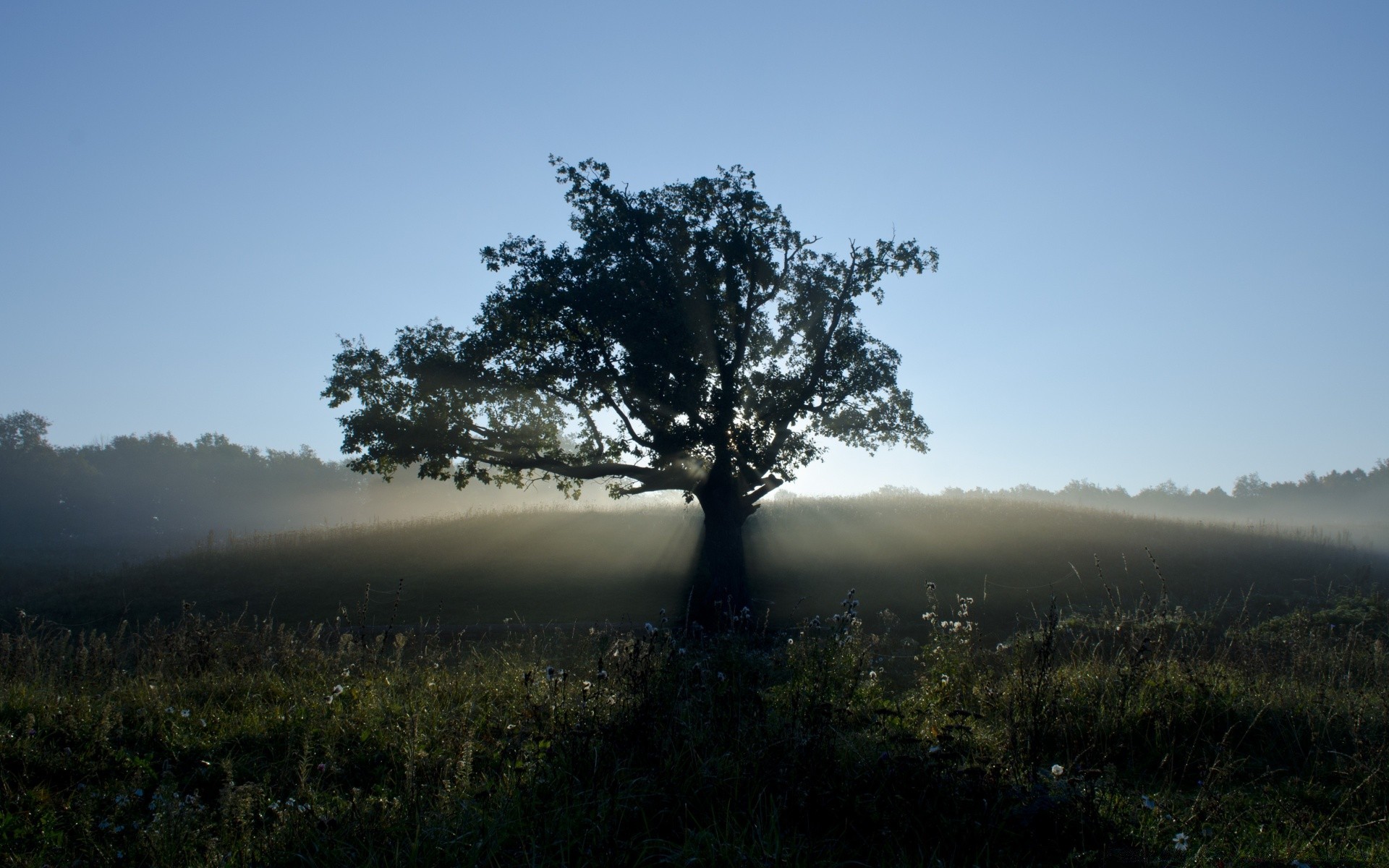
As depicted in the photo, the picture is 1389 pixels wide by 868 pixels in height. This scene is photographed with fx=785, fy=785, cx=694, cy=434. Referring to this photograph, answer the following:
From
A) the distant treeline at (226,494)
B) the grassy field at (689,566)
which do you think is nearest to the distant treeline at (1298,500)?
the distant treeline at (226,494)

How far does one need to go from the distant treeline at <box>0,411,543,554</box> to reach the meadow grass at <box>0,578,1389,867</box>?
6482 cm

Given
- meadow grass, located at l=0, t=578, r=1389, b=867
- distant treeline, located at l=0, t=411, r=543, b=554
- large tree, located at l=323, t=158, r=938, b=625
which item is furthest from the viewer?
distant treeline, located at l=0, t=411, r=543, b=554

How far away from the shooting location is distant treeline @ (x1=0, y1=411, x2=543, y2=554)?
75.6 meters

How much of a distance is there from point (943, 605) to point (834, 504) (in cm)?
1235

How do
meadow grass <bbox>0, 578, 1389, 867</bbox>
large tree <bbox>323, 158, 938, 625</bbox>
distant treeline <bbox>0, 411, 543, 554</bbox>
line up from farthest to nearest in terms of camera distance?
distant treeline <bbox>0, 411, 543, 554</bbox> → large tree <bbox>323, 158, 938, 625</bbox> → meadow grass <bbox>0, 578, 1389, 867</bbox>

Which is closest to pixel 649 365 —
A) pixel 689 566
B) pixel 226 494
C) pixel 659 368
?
pixel 659 368

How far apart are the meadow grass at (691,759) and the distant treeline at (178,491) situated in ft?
213

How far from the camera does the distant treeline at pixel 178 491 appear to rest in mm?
75562

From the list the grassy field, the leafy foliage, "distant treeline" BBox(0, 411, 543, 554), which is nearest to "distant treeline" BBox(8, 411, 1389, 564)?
"distant treeline" BBox(0, 411, 543, 554)

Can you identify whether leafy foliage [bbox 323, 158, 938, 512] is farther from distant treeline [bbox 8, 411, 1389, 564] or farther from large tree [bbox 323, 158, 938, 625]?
distant treeline [bbox 8, 411, 1389, 564]

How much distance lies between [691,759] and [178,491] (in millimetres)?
104045

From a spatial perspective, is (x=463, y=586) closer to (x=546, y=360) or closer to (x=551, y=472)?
(x=551, y=472)

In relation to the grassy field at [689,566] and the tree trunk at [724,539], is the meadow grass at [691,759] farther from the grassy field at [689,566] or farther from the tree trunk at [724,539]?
the tree trunk at [724,539]

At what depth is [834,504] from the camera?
30.0 meters
